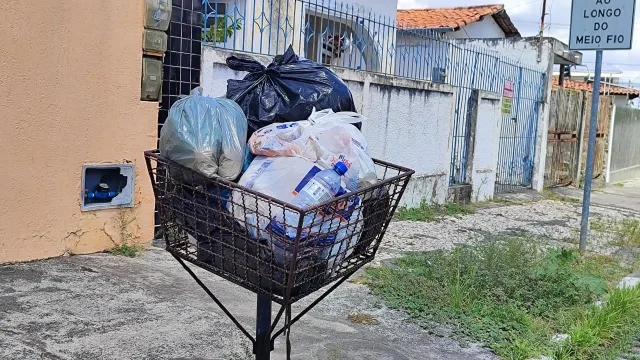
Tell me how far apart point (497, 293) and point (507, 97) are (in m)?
7.86

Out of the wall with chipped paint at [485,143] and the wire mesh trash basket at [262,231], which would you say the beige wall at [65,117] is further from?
the wall with chipped paint at [485,143]

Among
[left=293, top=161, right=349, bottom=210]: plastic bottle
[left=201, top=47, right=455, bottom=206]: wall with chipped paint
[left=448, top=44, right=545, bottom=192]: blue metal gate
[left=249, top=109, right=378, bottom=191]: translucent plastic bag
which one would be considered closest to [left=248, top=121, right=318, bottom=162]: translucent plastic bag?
[left=249, top=109, right=378, bottom=191]: translucent plastic bag

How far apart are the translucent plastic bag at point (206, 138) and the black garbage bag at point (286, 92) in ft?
0.63

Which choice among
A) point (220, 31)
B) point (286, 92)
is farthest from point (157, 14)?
point (286, 92)

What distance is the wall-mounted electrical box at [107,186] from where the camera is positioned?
5129 mm

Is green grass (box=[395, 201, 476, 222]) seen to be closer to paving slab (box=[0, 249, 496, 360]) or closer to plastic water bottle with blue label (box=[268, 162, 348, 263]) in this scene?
paving slab (box=[0, 249, 496, 360])

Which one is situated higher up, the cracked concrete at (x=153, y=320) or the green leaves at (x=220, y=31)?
the green leaves at (x=220, y=31)

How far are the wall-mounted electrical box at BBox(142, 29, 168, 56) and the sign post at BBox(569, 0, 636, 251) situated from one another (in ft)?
14.1

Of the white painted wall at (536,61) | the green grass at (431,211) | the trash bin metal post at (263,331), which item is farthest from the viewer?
the white painted wall at (536,61)

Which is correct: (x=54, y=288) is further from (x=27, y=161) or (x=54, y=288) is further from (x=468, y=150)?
(x=468, y=150)

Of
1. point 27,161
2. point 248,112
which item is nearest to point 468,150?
point 27,161

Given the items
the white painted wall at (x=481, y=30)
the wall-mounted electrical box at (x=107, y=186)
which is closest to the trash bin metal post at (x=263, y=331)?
the wall-mounted electrical box at (x=107, y=186)

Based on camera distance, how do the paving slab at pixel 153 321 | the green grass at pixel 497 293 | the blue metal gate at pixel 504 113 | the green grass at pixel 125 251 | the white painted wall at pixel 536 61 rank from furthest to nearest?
the white painted wall at pixel 536 61, the blue metal gate at pixel 504 113, the green grass at pixel 125 251, the green grass at pixel 497 293, the paving slab at pixel 153 321

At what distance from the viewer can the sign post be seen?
6688mm
